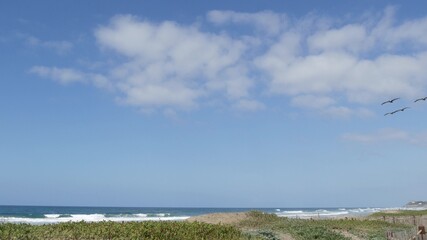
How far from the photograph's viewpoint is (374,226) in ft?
135

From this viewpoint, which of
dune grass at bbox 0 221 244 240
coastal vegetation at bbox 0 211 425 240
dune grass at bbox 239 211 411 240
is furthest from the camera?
dune grass at bbox 239 211 411 240

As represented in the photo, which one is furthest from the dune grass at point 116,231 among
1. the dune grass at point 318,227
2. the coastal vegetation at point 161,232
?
the dune grass at point 318,227

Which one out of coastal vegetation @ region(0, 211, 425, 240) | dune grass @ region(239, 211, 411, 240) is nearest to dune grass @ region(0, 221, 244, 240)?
coastal vegetation @ region(0, 211, 425, 240)

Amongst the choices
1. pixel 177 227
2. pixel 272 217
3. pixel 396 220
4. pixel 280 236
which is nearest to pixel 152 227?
pixel 177 227

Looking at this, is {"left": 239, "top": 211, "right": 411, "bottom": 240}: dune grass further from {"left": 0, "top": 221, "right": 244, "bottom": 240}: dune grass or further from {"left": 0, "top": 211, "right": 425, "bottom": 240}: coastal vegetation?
{"left": 0, "top": 221, "right": 244, "bottom": 240}: dune grass

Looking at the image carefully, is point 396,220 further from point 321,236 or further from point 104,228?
point 104,228

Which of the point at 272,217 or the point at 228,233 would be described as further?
the point at 272,217

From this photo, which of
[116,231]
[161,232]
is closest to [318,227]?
[161,232]

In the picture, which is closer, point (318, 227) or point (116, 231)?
point (116, 231)

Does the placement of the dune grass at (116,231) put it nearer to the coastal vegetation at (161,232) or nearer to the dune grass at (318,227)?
the coastal vegetation at (161,232)

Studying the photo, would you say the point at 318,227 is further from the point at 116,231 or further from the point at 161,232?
the point at 116,231

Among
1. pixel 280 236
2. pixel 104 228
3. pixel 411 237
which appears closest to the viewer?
pixel 104 228

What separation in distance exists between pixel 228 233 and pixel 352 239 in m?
10.6

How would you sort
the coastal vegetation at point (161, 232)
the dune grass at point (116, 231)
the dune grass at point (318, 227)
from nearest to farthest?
the dune grass at point (116, 231)
the coastal vegetation at point (161, 232)
the dune grass at point (318, 227)
